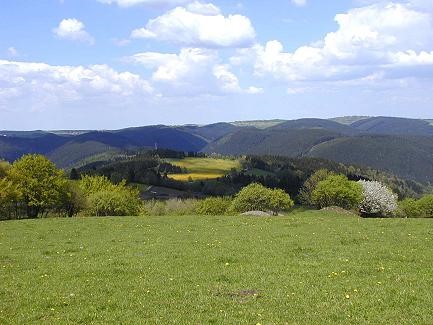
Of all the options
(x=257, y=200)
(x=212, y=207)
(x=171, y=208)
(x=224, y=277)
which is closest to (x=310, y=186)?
(x=171, y=208)

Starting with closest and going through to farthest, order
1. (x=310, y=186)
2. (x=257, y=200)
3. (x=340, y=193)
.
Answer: (x=257, y=200)
(x=340, y=193)
(x=310, y=186)

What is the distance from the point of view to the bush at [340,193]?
10162 cm

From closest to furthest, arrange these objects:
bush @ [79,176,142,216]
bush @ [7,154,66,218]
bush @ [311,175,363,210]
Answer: bush @ [7,154,66,218] < bush @ [79,176,142,216] < bush @ [311,175,363,210]

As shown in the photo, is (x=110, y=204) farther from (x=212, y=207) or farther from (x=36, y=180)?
(x=212, y=207)

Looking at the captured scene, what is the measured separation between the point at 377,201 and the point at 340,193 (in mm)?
10840

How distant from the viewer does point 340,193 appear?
10225 centimetres

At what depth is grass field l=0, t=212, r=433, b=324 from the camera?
15.3 metres

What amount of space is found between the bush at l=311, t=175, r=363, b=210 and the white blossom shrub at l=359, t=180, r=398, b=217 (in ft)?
10.9

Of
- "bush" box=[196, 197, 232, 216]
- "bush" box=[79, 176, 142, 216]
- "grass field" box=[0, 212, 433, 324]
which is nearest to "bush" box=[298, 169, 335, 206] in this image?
"bush" box=[196, 197, 232, 216]

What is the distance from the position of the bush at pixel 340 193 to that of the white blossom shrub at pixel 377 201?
332 cm

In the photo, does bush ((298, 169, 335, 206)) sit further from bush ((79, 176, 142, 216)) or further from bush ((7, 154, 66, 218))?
bush ((7, 154, 66, 218))

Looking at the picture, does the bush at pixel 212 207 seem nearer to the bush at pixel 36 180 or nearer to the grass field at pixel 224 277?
the bush at pixel 36 180

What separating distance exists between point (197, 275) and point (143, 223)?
1023 inches

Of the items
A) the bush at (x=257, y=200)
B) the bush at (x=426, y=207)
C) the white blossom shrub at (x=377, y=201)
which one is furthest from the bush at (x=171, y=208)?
the bush at (x=426, y=207)
